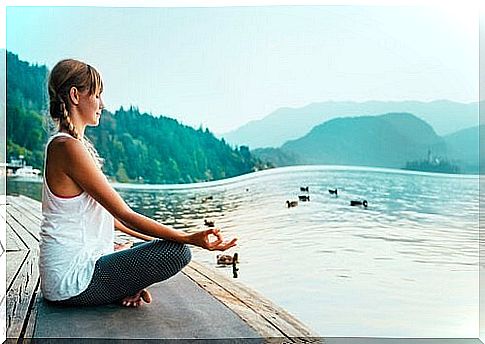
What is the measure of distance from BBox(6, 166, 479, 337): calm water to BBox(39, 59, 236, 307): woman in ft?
3.12

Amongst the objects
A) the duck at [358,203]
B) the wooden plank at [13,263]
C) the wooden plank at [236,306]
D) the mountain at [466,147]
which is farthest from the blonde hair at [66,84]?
the mountain at [466,147]

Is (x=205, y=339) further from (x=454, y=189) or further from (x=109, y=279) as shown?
(x=454, y=189)

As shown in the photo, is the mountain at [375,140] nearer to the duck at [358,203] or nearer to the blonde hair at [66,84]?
the duck at [358,203]

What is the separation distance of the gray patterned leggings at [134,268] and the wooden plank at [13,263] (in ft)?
2.47

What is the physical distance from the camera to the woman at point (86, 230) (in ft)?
10.3

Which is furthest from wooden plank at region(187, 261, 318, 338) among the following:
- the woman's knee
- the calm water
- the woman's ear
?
the woman's ear

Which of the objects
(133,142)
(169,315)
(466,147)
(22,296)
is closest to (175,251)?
(169,315)

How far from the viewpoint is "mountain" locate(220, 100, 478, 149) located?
4137 millimetres

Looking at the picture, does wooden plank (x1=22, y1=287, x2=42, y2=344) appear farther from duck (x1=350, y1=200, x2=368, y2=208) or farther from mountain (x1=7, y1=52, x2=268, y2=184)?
duck (x1=350, y1=200, x2=368, y2=208)

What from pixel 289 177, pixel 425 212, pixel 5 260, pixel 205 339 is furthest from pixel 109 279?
pixel 425 212

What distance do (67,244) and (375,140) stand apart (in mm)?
1699

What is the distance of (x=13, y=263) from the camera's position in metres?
4.09

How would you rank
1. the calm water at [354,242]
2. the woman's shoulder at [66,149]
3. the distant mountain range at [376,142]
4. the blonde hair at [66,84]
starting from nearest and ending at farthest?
1. the woman's shoulder at [66,149]
2. the blonde hair at [66,84]
3. the calm water at [354,242]
4. the distant mountain range at [376,142]

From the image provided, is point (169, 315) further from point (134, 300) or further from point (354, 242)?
point (354, 242)
